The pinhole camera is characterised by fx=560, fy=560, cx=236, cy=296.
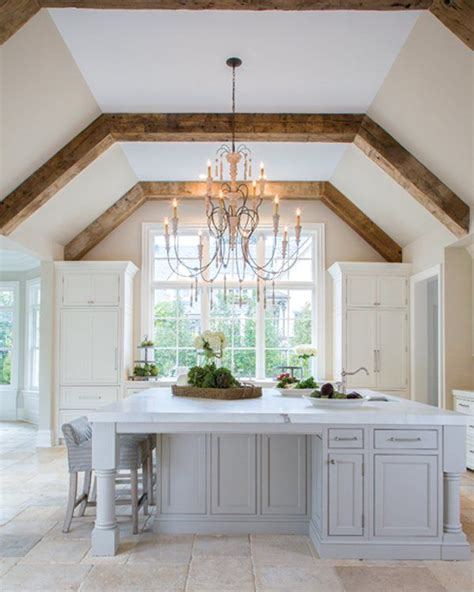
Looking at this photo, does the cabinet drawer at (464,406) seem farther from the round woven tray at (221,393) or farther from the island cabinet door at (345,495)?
the island cabinet door at (345,495)

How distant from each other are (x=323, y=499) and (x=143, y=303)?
188 inches

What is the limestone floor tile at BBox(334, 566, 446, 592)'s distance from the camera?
299 cm

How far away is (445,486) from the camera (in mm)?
3443

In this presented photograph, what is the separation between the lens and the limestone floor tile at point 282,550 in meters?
3.31

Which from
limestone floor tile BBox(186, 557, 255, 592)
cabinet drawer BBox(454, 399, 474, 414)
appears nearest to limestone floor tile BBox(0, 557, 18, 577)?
limestone floor tile BBox(186, 557, 255, 592)

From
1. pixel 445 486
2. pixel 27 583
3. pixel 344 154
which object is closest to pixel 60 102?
pixel 344 154

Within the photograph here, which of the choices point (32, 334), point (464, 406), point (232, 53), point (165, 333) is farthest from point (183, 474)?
point (32, 334)

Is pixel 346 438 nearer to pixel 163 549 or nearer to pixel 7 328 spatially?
pixel 163 549

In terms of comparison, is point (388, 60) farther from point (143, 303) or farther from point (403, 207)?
point (143, 303)

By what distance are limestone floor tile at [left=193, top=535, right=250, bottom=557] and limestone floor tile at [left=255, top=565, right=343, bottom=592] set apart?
0.26m

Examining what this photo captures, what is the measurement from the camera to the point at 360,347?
23.3 ft

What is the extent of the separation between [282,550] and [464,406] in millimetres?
3032

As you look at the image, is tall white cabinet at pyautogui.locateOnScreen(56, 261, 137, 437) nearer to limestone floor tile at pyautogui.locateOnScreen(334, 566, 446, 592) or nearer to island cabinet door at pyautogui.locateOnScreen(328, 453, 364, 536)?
island cabinet door at pyautogui.locateOnScreen(328, 453, 364, 536)

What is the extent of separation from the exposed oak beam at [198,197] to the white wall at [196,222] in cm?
18
